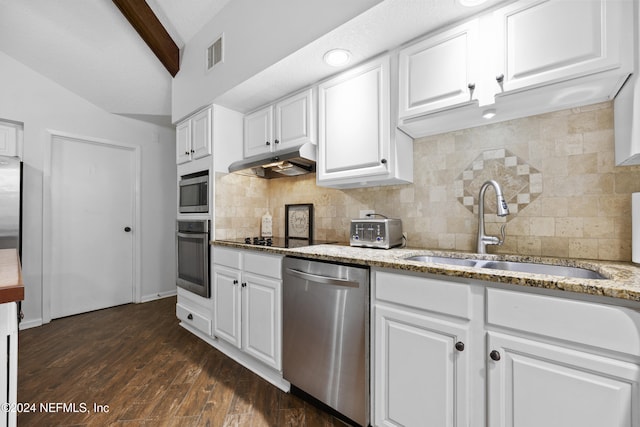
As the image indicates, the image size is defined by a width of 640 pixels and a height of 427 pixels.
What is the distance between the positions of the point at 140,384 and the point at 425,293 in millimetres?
1979

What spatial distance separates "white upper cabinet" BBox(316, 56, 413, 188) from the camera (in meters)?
1.75

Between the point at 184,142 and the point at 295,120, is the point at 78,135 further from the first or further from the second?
the point at 295,120

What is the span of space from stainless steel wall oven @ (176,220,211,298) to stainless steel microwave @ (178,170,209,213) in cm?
13

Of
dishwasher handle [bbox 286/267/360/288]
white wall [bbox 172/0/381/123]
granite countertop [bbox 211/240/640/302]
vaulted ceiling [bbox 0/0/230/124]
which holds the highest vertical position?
vaulted ceiling [bbox 0/0/230/124]

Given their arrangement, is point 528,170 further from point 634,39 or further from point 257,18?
point 257,18

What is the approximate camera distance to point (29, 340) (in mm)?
2590

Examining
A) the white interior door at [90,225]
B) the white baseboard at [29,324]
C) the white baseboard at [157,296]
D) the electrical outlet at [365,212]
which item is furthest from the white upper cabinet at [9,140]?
the electrical outlet at [365,212]

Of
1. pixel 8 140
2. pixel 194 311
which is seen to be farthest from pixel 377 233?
pixel 8 140

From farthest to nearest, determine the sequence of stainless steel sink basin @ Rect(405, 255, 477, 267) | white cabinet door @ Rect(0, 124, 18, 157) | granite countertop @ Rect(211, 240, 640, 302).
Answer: white cabinet door @ Rect(0, 124, 18, 157) → stainless steel sink basin @ Rect(405, 255, 477, 267) → granite countertop @ Rect(211, 240, 640, 302)

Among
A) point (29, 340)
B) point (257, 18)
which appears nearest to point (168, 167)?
point (29, 340)

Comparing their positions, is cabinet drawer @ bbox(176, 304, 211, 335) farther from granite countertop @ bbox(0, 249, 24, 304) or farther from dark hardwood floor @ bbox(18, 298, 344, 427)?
granite countertop @ bbox(0, 249, 24, 304)

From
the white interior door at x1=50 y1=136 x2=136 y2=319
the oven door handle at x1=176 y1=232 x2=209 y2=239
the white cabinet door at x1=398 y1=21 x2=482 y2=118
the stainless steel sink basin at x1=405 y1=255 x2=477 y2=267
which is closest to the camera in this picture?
the white cabinet door at x1=398 y1=21 x2=482 y2=118

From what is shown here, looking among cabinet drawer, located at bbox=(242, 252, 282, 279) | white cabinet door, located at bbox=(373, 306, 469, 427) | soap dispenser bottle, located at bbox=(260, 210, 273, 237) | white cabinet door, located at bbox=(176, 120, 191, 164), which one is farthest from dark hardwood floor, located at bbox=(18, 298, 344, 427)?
white cabinet door, located at bbox=(176, 120, 191, 164)

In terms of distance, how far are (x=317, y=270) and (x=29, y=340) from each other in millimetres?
2929
